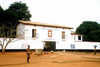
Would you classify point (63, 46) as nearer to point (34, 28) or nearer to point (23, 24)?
point (34, 28)

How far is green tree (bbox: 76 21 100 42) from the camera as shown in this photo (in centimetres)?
5123

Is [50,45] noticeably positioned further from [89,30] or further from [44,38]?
[89,30]

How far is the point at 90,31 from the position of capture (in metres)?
54.2

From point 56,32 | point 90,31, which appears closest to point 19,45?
point 56,32

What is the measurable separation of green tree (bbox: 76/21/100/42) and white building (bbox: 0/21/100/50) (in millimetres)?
18667

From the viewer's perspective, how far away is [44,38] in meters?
29.3

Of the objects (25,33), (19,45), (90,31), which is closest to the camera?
(19,45)

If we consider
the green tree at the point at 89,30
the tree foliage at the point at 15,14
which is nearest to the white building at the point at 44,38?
the tree foliage at the point at 15,14

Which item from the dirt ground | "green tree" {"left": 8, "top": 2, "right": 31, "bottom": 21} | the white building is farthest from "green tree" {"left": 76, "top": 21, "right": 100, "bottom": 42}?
the dirt ground

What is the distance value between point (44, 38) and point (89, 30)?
101 feet

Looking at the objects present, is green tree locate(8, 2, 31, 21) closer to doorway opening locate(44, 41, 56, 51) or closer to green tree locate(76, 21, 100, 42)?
doorway opening locate(44, 41, 56, 51)

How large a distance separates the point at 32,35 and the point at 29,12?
16113mm

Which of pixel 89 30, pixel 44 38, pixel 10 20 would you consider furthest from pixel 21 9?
pixel 89 30

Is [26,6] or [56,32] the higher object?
[26,6]
